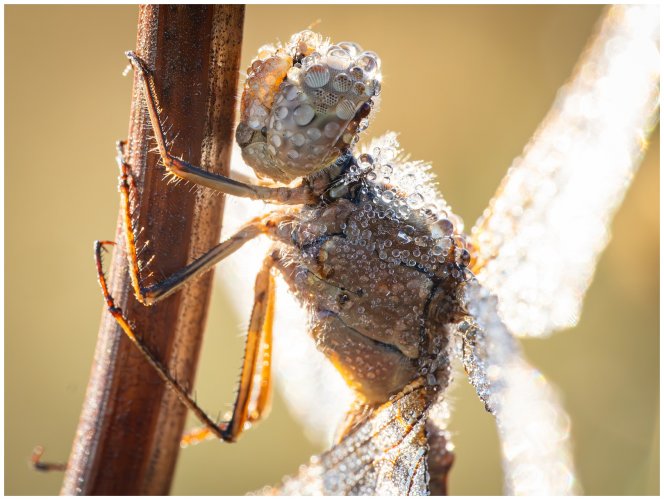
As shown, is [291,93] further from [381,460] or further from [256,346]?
[381,460]

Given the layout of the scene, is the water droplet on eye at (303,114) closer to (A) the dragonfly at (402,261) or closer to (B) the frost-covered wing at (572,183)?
(A) the dragonfly at (402,261)

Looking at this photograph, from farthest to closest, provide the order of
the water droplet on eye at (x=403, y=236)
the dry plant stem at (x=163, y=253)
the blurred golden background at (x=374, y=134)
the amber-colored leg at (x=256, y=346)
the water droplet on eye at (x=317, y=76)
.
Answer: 1. the blurred golden background at (x=374, y=134)
2. the amber-colored leg at (x=256, y=346)
3. the water droplet on eye at (x=403, y=236)
4. the water droplet on eye at (x=317, y=76)
5. the dry plant stem at (x=163, y=253)

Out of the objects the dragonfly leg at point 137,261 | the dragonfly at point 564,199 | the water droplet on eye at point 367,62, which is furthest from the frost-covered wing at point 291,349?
the water droplet on eye at point 367,62

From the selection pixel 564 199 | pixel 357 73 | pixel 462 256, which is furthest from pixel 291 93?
pixel 564 199

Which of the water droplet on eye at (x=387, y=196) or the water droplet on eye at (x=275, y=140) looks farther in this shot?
the water droplet on eye at (x=387, y=196)

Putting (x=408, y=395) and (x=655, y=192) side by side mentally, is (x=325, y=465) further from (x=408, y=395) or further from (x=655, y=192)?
(x=655, y=192)

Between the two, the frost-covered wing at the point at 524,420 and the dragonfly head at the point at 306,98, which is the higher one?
the dragonfly head at the point at 306,98

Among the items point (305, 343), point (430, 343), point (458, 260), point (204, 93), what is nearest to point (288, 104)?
point (204, 93)
